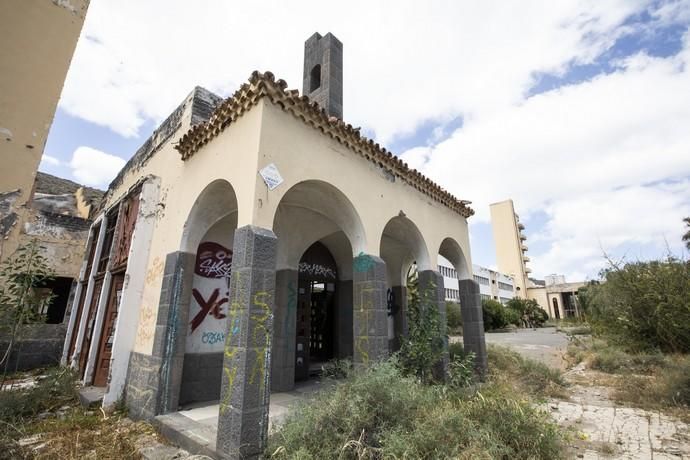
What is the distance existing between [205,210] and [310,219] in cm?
224

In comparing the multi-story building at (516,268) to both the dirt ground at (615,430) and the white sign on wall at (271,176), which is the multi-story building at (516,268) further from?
the white sign on wall at (271,176)

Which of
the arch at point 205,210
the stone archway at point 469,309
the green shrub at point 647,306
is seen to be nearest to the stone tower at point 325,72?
the arch at point 205,210

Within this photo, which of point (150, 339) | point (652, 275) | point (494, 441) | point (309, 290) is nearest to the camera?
point (494, 441)

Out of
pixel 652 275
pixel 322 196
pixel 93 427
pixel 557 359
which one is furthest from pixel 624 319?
pixel 93 427

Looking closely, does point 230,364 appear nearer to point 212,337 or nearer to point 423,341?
point 212,337

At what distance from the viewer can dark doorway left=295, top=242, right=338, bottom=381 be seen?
24.7ft

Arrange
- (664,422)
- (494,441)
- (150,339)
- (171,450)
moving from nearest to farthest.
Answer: (494,441) → (171,450) → (664,422) → (150,339)

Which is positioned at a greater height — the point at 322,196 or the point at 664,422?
the point at 322,196

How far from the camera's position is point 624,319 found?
975 centimetres

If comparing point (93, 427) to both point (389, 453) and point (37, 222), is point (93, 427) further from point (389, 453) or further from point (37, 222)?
point (37, 222)

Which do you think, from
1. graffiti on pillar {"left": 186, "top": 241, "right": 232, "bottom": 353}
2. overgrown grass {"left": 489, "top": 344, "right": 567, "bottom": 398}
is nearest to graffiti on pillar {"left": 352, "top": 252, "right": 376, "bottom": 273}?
graffiti on pillar {"left": 186, "top": 241, "right": 232, "bottom": 353}

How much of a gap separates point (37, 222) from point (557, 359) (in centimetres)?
1700

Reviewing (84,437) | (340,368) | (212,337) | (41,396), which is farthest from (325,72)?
(41,396)

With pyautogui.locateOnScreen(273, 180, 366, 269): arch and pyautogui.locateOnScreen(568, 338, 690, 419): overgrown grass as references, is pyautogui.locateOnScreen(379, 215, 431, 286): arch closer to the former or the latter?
pyautogui.locateOnScreen(273, 180, 366, 269): arch
